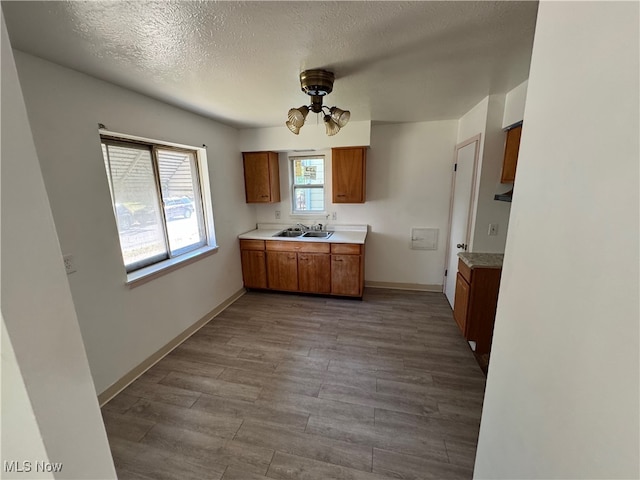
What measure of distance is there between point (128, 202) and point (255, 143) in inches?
72.9

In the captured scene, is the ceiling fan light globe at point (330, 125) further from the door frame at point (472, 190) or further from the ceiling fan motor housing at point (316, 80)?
the door frame at point (472, 190)

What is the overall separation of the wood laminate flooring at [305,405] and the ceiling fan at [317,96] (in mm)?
2036

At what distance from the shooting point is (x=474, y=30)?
1269mm

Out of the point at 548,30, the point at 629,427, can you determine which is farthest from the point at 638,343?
the point at 548,30

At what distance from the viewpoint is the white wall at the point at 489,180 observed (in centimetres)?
230

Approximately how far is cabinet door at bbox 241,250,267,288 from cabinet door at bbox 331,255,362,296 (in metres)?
1.00

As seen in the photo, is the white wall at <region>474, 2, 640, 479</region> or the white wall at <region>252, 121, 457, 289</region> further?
the white wall at <region>252, 121, 457, 289</region>

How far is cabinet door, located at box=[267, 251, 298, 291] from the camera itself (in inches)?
137

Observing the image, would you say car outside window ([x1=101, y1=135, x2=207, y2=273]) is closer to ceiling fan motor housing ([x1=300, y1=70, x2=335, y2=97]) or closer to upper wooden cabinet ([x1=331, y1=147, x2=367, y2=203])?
ceiling fan motor housing ([x1=300, y1=70, x2=335, y2=97])

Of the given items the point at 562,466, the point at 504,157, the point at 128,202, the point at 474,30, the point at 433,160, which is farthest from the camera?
the point at 433,160

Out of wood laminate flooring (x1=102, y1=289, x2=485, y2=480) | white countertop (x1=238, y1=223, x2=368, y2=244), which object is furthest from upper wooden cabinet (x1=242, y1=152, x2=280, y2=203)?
wood laminate flooring (x1=102, y1=289, x2=485, y2=480)

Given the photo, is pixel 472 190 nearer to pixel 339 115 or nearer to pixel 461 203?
pixel 461 203

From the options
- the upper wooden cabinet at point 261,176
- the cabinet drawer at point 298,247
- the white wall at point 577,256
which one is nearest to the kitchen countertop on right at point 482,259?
the white wall at point 577,256

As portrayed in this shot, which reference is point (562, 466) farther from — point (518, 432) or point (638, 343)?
point (638, 343)
